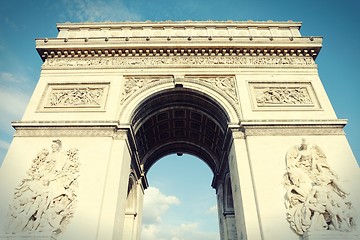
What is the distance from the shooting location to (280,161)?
997 centimetres

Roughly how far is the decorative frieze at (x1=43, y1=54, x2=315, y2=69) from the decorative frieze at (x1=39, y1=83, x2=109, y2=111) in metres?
1.28

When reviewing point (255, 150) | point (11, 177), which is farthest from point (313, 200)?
point (11, 177)

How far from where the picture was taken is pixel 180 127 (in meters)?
15.6

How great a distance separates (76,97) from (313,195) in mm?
10649

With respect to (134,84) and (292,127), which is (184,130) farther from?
(292,127)

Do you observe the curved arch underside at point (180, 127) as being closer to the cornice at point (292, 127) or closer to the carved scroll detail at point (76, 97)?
the cornice at point (292, 127)

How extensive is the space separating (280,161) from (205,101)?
4.46 metres

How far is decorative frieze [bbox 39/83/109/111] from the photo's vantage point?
1162 centimetres

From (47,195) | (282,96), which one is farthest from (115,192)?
(282,96)

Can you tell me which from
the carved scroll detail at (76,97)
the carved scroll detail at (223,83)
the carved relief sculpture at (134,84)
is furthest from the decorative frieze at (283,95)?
the carved scroll detail at (76,97)

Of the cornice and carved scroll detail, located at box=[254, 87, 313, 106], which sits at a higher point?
carved scroll detail, located at box=[254, 87, 313, 106]

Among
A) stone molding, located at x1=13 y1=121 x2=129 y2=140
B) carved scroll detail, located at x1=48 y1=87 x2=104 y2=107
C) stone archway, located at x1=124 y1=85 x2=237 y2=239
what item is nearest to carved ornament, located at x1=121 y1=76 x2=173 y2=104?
stone archway, located at x1=124 y1=85 x2=237 y2=239

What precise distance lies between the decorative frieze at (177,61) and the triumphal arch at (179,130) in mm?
67

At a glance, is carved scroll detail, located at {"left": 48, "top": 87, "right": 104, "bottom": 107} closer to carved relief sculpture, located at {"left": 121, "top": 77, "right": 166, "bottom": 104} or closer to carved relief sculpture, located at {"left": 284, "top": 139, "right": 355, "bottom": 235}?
carved relief sculpture, located at {"left": 121, "top": 77, "right": 166, "bottom": 104}
